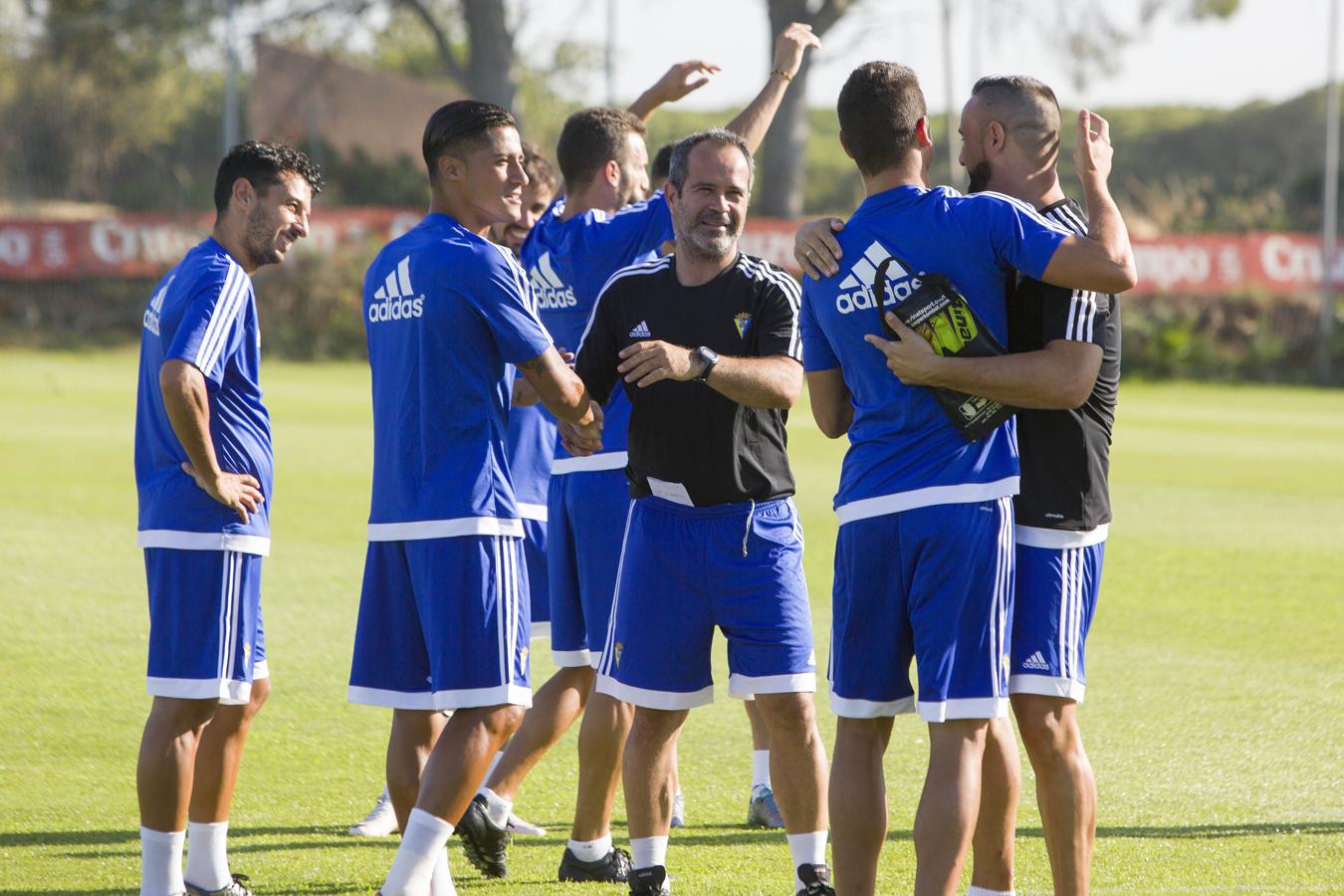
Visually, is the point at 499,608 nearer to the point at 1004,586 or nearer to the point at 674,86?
the point at 1004,586

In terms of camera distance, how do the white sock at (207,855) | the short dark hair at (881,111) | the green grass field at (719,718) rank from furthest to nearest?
the green grass field at (719,718)
the white sock at (207,855)
the short dark hair at (881,111)

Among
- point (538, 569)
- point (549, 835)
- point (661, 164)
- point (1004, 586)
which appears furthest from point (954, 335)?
point (661, 164)

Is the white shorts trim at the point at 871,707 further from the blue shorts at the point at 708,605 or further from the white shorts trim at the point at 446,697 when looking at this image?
the white shorts trim at the point at 446,697

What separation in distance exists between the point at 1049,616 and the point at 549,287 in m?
2.50

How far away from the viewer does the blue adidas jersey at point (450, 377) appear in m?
4.80

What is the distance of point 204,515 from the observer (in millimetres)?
5078

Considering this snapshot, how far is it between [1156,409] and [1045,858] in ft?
77.4

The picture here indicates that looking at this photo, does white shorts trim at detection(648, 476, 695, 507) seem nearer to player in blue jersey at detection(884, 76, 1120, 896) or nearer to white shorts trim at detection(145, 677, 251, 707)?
player in blue jersey at detection(884, 76, 1120, 896)

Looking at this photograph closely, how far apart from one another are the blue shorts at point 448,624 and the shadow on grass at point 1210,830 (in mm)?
1846

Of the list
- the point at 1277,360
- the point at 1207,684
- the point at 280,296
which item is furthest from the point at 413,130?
the point at 1207,684

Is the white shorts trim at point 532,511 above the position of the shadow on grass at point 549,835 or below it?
above

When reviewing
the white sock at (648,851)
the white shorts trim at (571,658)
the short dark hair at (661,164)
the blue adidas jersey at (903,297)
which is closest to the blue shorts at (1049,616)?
the blue adidas jersey at (903,297)

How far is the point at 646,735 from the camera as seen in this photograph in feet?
16.7

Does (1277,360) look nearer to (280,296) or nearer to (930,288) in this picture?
(280,296)
